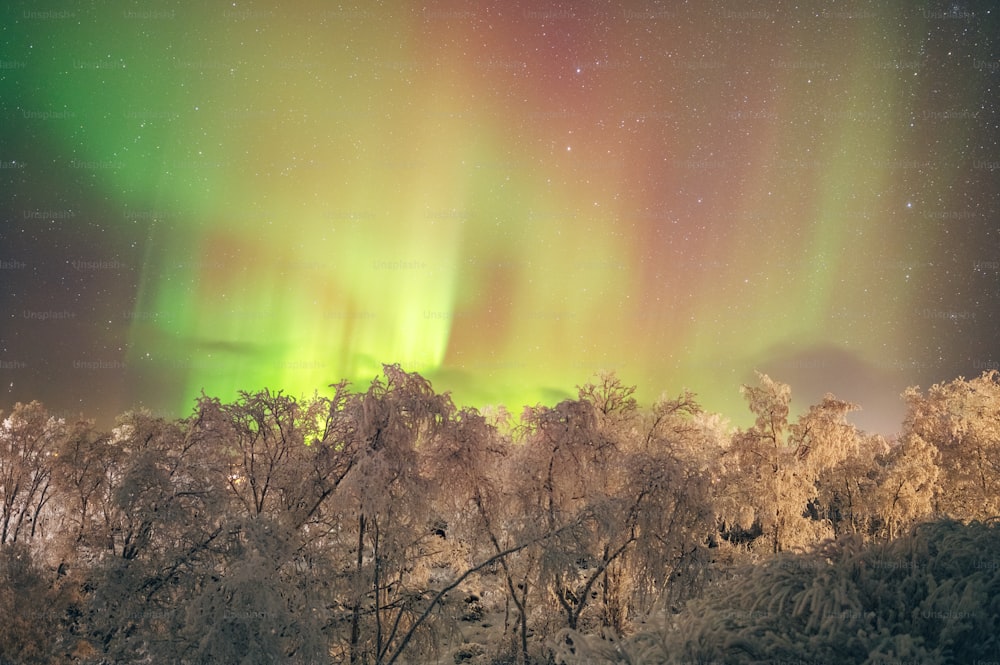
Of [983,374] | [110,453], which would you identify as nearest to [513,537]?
[110,453]

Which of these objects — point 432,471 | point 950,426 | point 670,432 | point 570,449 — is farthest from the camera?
point 950,426

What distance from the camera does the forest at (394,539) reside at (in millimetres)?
11961

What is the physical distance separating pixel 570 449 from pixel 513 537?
2.95 m

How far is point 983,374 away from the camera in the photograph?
97.5 feet

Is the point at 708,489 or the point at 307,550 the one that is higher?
the point at 708,489

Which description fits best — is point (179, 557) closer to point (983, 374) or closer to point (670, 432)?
point (670, 432)

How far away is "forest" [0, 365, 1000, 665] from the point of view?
12.0m

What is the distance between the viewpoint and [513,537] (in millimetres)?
16938

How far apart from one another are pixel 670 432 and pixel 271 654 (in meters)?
14.2

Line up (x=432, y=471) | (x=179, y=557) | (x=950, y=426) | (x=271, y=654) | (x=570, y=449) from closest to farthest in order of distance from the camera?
(x=271, y=654) → (x=179, y=557) → (x=432, y=471) → (x=570, y=449) → (x=950, y=426)

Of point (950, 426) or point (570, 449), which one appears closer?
point (570, 449)

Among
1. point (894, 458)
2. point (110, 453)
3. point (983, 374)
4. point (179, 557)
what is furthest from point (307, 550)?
point (983, 374)

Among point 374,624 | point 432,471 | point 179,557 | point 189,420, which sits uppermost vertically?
point 189,420

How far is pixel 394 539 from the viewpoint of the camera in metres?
15.0
